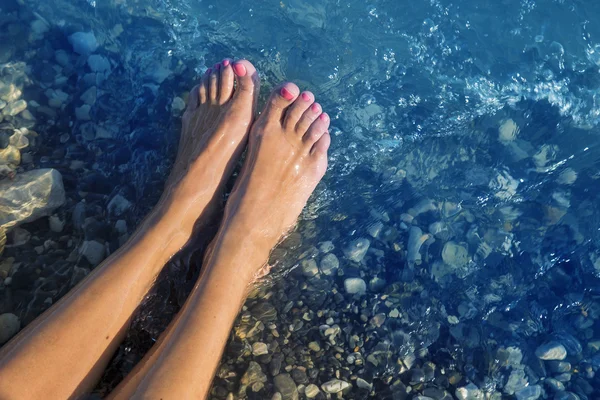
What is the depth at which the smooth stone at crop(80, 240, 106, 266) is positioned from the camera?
104 inches

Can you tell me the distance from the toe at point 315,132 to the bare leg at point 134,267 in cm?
38

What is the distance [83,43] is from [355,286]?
8.10 feet

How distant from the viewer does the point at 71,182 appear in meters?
2.91

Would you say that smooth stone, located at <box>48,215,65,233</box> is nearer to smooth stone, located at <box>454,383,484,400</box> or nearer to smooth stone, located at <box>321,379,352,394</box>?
smooth stone, located at <box>321,379,352,394</box>

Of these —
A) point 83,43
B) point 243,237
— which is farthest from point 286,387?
point 83,43

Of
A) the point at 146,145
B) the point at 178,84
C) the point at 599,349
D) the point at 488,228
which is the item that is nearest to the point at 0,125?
the point at 146,145

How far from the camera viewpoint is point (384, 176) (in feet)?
10.2

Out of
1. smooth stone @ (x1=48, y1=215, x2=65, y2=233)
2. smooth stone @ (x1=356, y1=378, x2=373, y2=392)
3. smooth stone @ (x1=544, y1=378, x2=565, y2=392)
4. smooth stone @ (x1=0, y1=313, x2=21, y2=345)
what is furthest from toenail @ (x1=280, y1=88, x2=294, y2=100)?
smooth stone @ (x1=544, y1=378, x2=565, y2=392)

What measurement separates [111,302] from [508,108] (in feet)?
8.88

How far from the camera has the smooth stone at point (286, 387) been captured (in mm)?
2334

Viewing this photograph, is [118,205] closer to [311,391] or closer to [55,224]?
[55,224]

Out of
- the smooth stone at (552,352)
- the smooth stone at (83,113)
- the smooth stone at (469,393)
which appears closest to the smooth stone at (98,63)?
the smooth stone at (83,113)

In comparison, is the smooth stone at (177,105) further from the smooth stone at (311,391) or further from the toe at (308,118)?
the smooth stone at (311,391)

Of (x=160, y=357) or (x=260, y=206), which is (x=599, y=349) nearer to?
(x=260, y=206)
